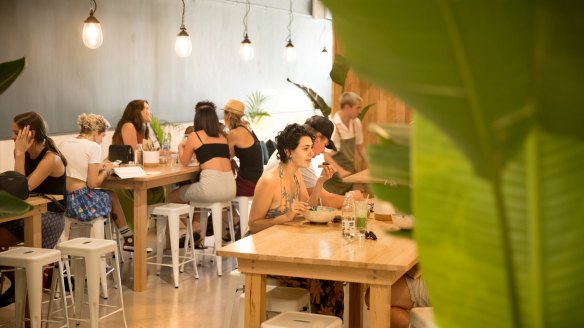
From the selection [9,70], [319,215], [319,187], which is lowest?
[319,215]

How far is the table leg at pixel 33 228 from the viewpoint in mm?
5445

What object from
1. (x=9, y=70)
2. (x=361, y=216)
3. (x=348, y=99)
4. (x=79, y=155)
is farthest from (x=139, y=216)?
(x=9, y=70)

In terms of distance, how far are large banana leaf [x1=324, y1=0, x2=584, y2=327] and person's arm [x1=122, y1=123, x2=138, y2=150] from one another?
755cm

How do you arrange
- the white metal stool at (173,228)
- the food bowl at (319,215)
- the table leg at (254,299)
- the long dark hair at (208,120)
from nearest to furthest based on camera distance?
the table leg at (254,299)
the food bowl at (319,215)
the white metal stool at (173,228)
the long dark hair at (208,120)

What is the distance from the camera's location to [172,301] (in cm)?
645

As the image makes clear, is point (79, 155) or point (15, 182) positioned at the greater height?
point (79, 155)

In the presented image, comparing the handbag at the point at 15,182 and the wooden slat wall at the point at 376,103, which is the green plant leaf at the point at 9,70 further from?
the wooden slat wall at the point at 376,103

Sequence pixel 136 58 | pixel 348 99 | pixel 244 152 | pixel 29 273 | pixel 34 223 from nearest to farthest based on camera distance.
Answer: pixel 29 273 → pixel 34 223 → pixel 348 99 → pixel 244 152 → pixel 136 58

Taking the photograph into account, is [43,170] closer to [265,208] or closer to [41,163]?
[41,163]

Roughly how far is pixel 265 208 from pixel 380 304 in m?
1.32

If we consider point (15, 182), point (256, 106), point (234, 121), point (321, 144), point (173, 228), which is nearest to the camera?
point (15, 182)

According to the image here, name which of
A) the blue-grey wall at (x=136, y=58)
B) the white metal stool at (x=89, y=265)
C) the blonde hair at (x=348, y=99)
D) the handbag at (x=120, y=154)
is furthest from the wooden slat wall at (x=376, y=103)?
the white metal stool at (x=89, y=265)

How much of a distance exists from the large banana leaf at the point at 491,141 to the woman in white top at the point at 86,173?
6.09 meters

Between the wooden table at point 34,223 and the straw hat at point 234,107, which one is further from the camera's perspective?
the straw hat at point 234,107
